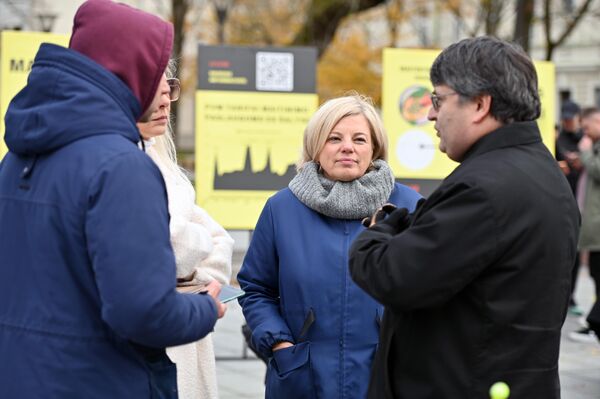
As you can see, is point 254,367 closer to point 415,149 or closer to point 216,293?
point 415,149

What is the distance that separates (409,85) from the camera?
28.3ft

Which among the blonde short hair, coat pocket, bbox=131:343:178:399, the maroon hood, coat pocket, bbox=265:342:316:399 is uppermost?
the maroon hood

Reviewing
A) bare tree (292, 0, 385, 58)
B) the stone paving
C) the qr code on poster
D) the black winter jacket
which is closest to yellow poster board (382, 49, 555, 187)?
the qr code on poster

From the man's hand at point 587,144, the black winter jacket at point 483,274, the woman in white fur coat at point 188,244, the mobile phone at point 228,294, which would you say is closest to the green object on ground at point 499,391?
the black winter jacket at point 483,274

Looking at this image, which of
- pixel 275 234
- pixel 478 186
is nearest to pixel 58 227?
pixel 478 186

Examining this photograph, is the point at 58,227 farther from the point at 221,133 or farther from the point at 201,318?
the point at 221,133

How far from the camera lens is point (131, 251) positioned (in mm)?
2279

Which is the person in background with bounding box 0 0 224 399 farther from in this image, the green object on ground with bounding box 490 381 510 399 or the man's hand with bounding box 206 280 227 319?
the green object on ground with bounding box 490 381 510 399

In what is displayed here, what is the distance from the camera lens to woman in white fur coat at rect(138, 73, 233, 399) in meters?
3.57

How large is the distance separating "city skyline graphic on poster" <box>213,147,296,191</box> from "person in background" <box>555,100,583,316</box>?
3838mm

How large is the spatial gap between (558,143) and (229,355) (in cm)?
521

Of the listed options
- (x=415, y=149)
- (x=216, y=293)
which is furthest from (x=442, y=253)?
(x=415, y=149)

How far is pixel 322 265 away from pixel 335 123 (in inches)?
23.7

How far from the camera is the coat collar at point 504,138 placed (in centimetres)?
257
